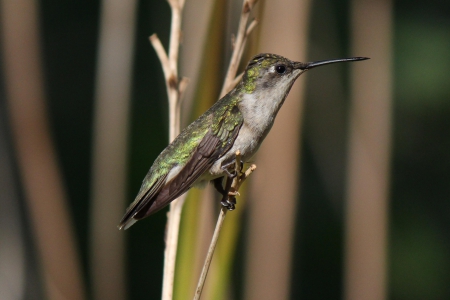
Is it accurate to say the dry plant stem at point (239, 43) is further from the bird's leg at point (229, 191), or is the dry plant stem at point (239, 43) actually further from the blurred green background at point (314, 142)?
the blurred green background at point (314, 142)

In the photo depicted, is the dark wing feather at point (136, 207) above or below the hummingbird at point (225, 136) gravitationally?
below

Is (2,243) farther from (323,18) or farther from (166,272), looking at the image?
(323,18)

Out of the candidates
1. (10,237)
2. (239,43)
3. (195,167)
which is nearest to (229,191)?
(195,167)

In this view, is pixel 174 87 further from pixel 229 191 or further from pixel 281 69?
pixel 281 69

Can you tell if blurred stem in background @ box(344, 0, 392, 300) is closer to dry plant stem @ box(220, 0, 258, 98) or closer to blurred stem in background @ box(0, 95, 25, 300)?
dry plant stem @ box(220, 0, 258, 98)

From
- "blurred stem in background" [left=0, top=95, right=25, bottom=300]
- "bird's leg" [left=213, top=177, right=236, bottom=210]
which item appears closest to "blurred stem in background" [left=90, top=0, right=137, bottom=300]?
"blurred stem in background" [left=0, top=95, right=25, bottom=300]

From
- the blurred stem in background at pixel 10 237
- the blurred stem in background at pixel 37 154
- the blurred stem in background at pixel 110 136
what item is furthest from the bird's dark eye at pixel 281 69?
the blurred stem in background at pixel 10 237
